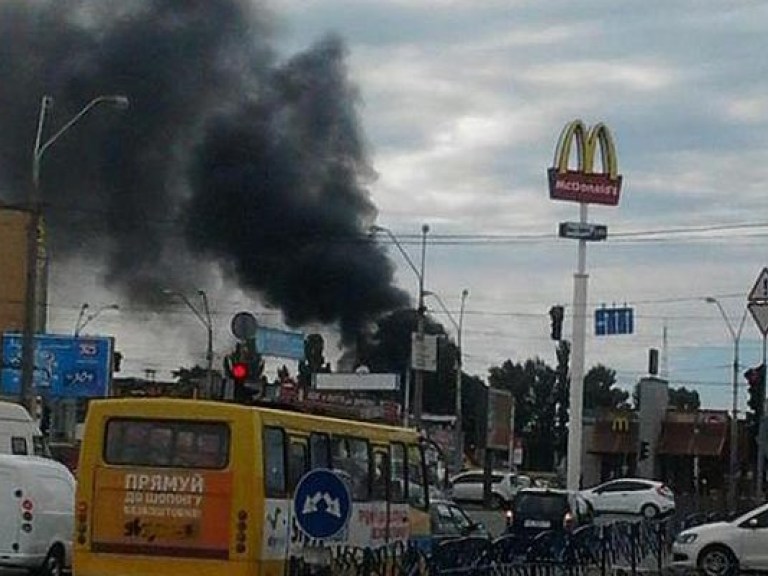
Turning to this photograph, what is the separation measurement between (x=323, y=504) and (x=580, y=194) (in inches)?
2256

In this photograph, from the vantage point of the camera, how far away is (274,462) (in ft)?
64.9

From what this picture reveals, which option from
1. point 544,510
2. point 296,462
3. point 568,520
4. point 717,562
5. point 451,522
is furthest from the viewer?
point 544,510

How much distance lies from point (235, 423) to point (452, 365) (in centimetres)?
9858

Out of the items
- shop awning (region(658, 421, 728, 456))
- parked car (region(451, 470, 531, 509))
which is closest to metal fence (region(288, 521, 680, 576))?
parked car (region(451, 470, 531, 509))

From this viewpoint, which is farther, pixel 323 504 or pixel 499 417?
pixel 499 417

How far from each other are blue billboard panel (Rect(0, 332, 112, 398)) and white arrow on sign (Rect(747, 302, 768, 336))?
118 ft

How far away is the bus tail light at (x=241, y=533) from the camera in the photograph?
18906 mm

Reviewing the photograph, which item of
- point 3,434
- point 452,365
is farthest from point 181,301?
point 452,365

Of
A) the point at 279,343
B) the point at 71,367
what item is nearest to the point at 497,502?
the point at 71,367

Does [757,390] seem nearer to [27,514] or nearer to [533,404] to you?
[27,514]

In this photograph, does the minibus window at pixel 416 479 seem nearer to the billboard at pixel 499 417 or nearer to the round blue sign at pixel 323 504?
the round blue sign at pixel 323 504

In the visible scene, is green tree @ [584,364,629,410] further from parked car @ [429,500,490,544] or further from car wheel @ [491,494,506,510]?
parked car @ [429,500,490,544]

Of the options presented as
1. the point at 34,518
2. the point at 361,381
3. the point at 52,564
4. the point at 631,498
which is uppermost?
the point at 361,381

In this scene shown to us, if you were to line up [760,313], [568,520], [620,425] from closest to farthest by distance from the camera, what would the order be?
[568,520], [760,313], [620,425]
